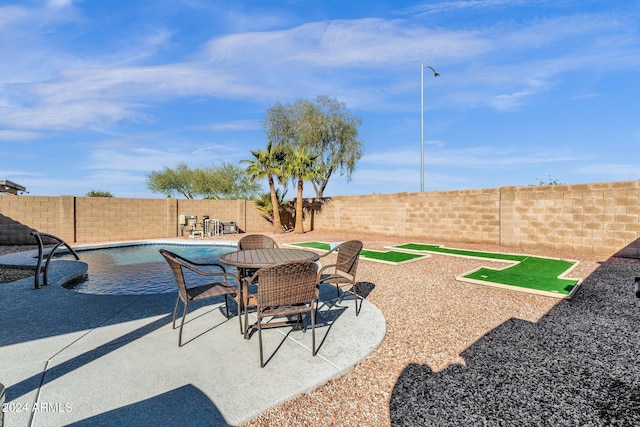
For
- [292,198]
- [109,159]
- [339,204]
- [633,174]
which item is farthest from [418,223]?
Result: [109,159]

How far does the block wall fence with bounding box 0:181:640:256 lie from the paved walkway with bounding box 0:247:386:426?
29.3 ft

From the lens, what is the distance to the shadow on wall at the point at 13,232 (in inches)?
484

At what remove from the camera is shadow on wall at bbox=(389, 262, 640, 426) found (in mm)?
2062

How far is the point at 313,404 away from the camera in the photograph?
6.98ft

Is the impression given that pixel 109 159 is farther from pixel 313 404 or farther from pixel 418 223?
pixel 313 404

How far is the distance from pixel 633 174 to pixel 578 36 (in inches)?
175

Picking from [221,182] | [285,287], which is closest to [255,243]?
[285,287]

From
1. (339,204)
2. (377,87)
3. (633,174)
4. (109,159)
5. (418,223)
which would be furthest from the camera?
(109,159)

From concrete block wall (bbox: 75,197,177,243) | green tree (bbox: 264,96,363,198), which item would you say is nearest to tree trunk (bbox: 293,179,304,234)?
green tree (bbox: 264,96,363,198)

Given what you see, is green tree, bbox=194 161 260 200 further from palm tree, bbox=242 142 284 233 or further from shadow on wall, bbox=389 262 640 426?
shadow on wall, bbox=389 262 640 426

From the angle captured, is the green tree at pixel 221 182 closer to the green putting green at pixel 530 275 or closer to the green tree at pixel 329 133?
the green tree at pixel 329 133

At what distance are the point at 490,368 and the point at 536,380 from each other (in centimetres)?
33

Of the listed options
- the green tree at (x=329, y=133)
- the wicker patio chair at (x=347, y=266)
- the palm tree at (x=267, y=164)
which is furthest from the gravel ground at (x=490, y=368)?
the green tree at (x=329, y=133)

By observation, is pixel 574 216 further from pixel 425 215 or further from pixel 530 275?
pixel 425 215
